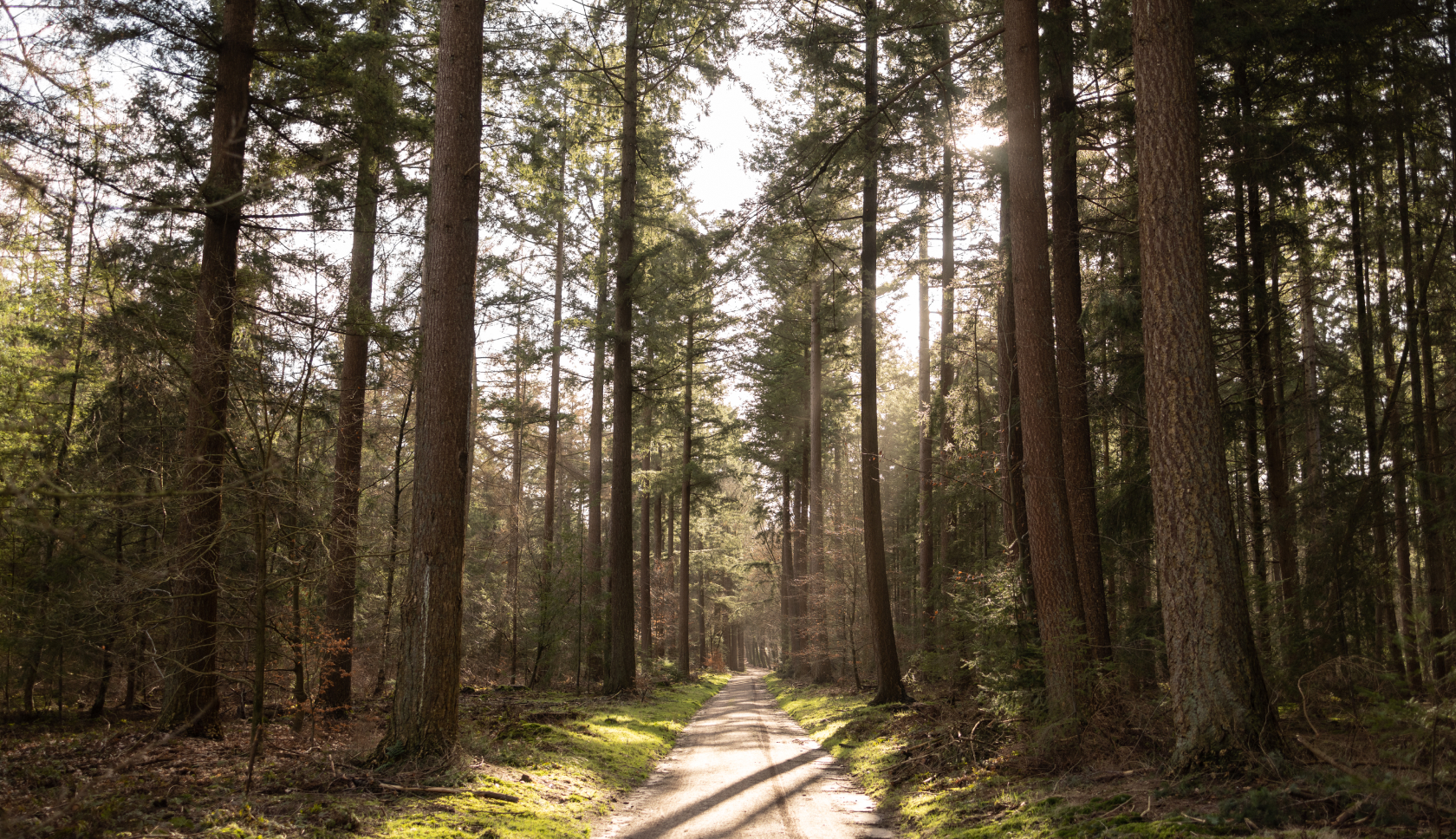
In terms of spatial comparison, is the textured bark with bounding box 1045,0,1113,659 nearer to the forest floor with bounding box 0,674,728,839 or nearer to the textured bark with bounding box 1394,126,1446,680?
the textured bark with bounding box 1394,126,1446,680

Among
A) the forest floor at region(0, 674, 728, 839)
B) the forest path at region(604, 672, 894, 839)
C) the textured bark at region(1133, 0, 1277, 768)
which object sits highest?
the textured bark at region(1133, 0, 1277, 768)

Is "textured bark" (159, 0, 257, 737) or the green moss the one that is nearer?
the green moss

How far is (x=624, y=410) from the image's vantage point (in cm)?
1670

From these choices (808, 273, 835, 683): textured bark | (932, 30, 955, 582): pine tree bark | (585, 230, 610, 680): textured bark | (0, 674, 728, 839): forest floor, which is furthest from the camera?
(808, 273, 835, 683): textured bark

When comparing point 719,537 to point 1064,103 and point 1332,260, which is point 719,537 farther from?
point 1064,103

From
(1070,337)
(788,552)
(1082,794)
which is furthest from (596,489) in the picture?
(1082,794)

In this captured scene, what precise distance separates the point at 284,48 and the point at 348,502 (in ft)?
20.9

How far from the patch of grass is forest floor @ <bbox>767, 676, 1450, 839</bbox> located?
12mm

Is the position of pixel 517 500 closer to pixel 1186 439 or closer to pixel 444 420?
pixel 444 420

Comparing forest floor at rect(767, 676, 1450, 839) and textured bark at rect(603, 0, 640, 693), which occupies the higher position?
textured bark at rect(603, 0, 640, 693)

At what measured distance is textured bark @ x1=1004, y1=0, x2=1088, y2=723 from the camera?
8.52 m

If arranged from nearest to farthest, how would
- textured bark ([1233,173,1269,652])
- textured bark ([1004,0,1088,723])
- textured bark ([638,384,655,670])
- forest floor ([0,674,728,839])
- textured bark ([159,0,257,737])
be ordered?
forest floor ([0,674,728,839])
textured bark ([159,0,257,737])
textured bark ([1004,0,1088,723])
textured bark ([1233,173,1269,652])
textured bark ([638,384,655,670])

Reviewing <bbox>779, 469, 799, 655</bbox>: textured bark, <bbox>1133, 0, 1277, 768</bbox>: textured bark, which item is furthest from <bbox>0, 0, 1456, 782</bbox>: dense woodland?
<bbox>779, 469, 799, 655</bbox>: textured bark

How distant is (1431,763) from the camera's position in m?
4.09
